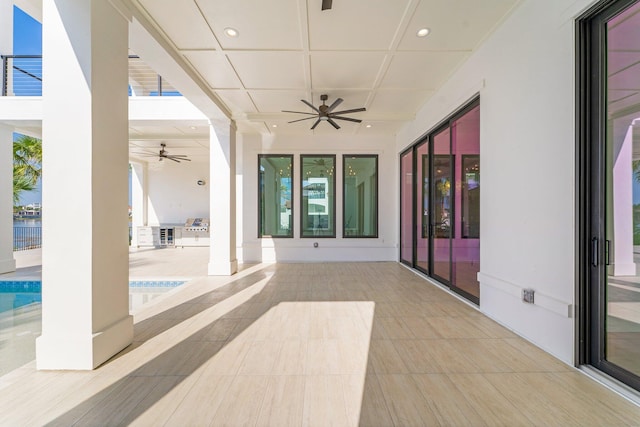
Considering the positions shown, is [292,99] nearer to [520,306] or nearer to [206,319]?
[206,319]

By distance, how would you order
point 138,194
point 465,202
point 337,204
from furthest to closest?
point 138,194, point 337,204, point 465,202

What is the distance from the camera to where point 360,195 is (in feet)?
24.7

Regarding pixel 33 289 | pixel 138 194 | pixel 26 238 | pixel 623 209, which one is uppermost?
pixel 138 194

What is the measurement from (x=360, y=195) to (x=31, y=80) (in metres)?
7.91

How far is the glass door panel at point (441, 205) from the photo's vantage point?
4.89m

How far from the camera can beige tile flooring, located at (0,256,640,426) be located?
5.72 feet

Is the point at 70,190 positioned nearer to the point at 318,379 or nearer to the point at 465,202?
the point at 318,379

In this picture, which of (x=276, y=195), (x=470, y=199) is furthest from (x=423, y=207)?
(x=276, y=195)

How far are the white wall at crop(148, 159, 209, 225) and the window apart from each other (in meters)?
6.52

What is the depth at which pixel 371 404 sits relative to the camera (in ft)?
6.05

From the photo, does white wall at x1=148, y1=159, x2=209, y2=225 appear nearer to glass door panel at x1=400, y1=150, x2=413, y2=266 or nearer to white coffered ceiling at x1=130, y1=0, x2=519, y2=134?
white coffered ceiling at x1=130, y1=0, x2=519, y2=134

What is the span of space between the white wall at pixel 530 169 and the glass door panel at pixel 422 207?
2.01 meters

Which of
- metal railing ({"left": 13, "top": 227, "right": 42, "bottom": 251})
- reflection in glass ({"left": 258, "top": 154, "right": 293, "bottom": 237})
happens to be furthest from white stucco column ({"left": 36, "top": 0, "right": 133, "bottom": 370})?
metal railing ({"left": 13, "top": 227, "right": 42, "bottom": 251})

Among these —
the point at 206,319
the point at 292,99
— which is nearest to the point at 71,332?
→ the point at 206,319
